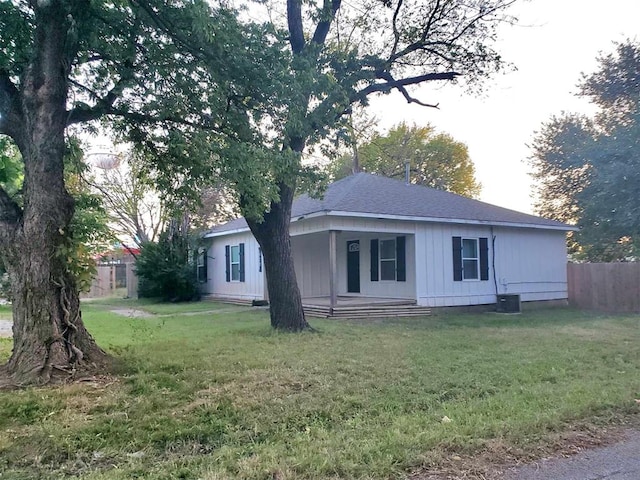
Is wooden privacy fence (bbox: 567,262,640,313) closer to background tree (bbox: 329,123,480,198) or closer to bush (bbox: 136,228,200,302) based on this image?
bush (bbox: 136,228,200,302)

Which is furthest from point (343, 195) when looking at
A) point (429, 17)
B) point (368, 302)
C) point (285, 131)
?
point (285, 131)

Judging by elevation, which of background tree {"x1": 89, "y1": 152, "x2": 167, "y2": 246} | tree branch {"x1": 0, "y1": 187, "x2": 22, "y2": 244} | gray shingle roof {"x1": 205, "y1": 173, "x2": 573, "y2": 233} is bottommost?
tree branch {"x1": 0, "y1": 187, "x2": 22, "y2": 244}

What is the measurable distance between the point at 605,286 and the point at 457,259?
476 centimetres

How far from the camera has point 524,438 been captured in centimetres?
403

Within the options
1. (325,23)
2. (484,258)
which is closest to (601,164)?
(484,258)

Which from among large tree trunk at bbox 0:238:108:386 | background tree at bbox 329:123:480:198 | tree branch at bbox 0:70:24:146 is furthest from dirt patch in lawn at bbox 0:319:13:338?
background tree at bbox 329:123:480:198

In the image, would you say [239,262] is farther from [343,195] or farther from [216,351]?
[216,351]


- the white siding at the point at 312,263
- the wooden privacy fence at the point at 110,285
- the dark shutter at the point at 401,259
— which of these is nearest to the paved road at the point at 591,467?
the dark shutter at the point at 401,259

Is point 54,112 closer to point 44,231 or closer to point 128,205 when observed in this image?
point 44,231

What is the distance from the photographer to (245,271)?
17.4 metres

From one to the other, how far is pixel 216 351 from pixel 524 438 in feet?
14.9

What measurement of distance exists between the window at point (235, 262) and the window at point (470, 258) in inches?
286

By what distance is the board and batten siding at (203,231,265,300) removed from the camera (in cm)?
1658

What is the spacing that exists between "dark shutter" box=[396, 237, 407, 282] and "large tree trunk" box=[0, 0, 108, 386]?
9739mm
